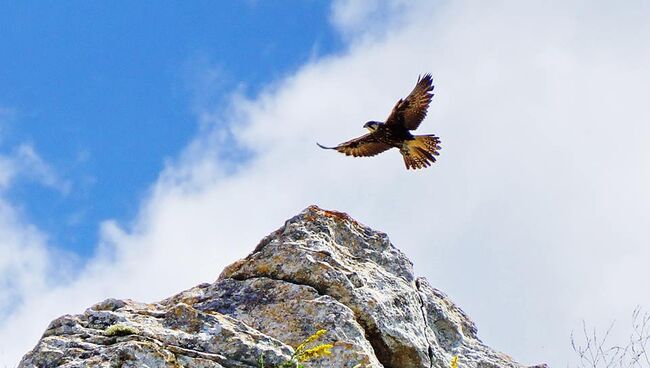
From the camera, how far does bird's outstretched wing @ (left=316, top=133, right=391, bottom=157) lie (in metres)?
13.7

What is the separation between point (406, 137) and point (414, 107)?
0.59m

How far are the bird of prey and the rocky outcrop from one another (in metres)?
5.53

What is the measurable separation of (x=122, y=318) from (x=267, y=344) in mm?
882

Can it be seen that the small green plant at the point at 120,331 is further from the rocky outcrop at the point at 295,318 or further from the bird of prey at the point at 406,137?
the bird of prey at the point at 406,137


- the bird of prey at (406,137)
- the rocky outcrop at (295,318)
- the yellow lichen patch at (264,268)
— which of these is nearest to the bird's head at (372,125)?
the bird of prey at (406,137)

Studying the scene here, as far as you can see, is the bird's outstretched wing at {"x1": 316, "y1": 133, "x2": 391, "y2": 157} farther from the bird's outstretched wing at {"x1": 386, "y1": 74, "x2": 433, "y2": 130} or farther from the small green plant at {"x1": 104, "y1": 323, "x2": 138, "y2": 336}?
the small green plant at {"x1": 104, "y1": 323, "x2": 138, "y2": 336}

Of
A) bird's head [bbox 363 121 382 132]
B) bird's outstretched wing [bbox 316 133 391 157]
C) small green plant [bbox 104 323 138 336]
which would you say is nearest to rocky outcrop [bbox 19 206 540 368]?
small green plant [bbox 104 323 138 336]

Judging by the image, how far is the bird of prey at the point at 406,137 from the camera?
13094 mm

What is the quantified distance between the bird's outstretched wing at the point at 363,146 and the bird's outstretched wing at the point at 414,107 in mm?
432

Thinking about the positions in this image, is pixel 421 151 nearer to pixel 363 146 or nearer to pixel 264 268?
pixel 363 146

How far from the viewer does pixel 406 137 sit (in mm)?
13672

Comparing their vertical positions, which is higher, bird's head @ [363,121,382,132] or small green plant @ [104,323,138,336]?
bird's head @ [363,121,382,132]

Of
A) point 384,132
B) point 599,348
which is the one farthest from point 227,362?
point 384,132

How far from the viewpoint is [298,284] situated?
6.80 metres
